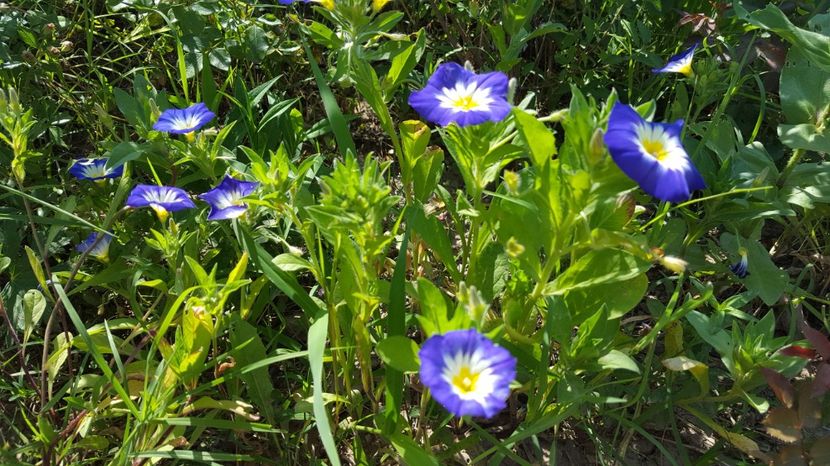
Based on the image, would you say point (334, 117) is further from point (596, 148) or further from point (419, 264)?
point (596, 148)

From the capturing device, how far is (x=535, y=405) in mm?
1758

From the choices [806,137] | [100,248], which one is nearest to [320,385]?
[100,248]

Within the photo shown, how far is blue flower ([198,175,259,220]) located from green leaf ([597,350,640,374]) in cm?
96

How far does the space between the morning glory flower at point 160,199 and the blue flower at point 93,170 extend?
186 mm

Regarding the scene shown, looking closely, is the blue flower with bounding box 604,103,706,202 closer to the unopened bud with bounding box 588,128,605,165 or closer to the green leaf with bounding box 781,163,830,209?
the unopened bud with bounding box 588,128,605,165

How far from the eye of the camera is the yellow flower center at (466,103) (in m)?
1.68

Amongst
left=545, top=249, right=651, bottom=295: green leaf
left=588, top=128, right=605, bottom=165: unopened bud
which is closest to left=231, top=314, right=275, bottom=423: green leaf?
left=545, top=249, right=651, bottom=295: green leaf

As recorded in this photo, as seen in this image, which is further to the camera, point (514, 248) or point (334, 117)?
point (334, 117)

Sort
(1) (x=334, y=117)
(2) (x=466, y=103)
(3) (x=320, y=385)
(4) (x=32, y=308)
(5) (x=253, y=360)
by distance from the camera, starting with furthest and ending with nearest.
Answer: (1) (x=334, y=117) → (4) (x=32, y=308) → (5) (x=253, y=360) → (2) (x=466, y=103) → (3) (x=320, y=385)

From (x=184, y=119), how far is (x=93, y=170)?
367 mm

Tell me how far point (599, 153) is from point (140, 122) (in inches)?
56.5

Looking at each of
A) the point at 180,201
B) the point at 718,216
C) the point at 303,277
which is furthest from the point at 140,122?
the point at 718,216

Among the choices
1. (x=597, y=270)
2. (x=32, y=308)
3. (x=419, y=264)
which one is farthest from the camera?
(x=419, y=264)

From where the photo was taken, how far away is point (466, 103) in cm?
173
